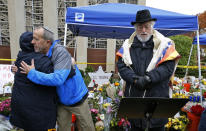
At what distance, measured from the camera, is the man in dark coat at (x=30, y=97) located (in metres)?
1.41

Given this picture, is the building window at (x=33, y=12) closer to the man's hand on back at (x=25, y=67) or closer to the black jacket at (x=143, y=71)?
the man's hand on back at (x=25, y=67)

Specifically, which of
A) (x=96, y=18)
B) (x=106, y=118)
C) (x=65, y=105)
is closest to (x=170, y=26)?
(x=96, y=18)

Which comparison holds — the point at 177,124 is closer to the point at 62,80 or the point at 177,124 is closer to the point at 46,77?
the point at 62,80

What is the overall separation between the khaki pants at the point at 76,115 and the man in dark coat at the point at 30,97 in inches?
15.4

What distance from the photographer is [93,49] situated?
35.9 feet

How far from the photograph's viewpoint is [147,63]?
152cm

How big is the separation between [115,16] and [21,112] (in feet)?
7.96

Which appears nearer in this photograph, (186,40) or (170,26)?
(170,26)

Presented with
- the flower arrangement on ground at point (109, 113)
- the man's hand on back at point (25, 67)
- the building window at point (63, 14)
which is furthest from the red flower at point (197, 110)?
→ the building window at point (63, 14)

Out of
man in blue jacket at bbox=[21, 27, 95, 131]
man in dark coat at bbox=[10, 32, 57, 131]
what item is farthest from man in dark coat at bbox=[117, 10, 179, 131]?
man in dark coat at bbox=[10, 32, 57, 131]

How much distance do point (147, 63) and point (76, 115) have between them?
3.83ft

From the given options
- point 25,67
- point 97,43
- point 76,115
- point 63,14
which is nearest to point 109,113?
point 76,115

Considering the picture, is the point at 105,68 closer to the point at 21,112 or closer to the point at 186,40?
the point at 186,40

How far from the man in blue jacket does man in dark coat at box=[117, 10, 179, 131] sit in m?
0.63
